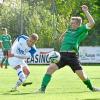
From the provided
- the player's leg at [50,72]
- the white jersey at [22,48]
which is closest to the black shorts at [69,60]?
the player's leg at [50,72]

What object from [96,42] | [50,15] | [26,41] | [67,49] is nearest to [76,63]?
[67,49]

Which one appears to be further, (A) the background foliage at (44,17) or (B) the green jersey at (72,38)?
(A) the background foliage at (44,17)

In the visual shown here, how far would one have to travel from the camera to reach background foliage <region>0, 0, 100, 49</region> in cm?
5437

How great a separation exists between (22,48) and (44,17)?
4653cm

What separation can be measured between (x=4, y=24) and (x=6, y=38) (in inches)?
1324

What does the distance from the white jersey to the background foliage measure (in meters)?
33.7

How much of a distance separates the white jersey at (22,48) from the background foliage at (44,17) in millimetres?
33666

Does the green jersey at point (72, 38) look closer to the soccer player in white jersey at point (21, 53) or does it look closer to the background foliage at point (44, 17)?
the soccer player in white jersey at point (21, 53)

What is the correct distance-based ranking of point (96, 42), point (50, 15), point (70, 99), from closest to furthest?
point (70, 99) < point (96, 42) < point (50, 15)

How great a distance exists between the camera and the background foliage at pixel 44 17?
5437 centimetres

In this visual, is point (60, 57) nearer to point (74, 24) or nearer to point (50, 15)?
point (74, 24)

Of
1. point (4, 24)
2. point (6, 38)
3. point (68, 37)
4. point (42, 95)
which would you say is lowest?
point (4, 24)

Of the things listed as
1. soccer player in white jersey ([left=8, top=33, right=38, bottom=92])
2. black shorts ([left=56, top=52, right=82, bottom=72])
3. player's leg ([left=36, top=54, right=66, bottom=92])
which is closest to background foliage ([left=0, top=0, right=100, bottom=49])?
soccer player in white jersey ([left=8, top=33, right=38, bottom=92])

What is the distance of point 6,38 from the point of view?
103 ft
